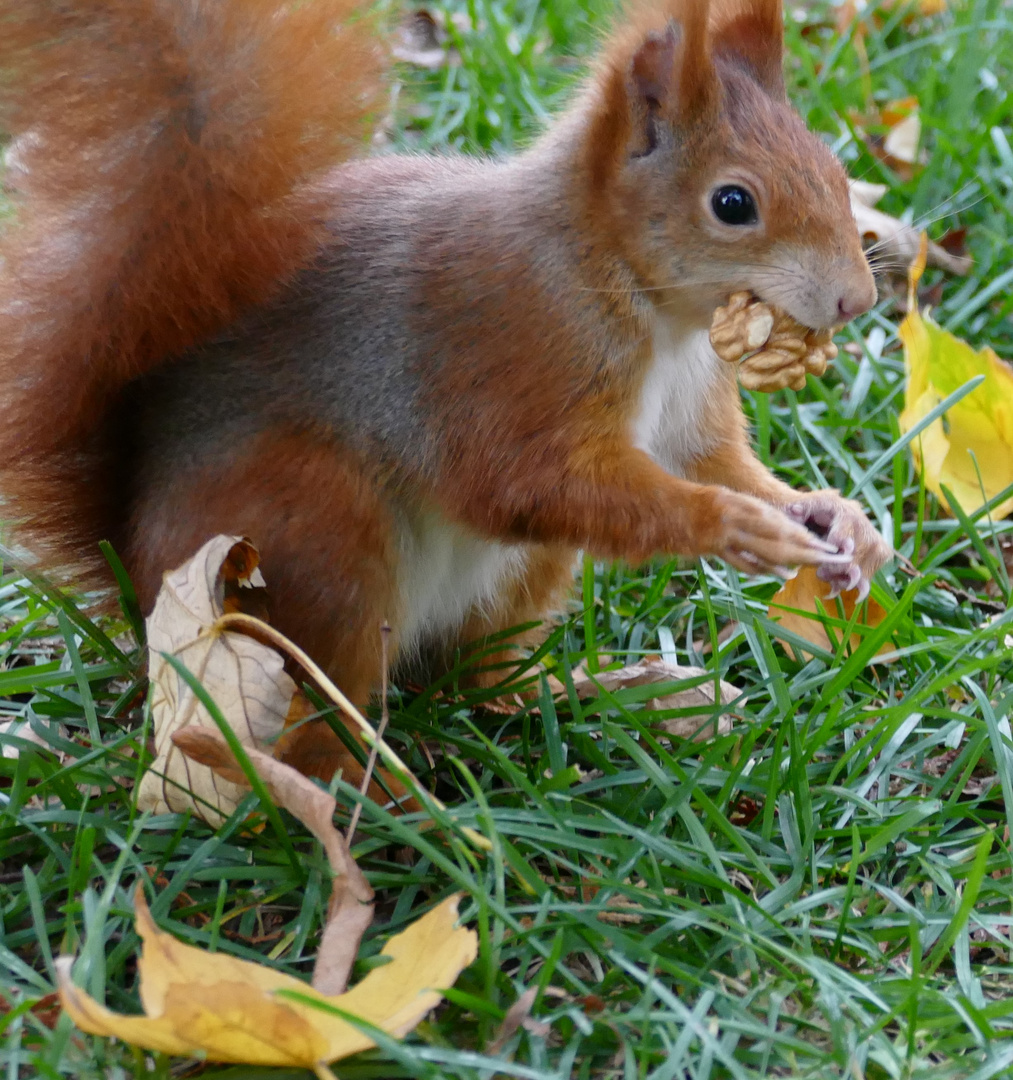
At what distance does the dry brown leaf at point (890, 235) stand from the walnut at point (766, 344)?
80 centimetres

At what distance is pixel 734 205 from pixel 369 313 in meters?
0.37

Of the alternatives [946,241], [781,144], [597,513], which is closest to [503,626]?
[597,513]

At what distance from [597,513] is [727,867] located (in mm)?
340

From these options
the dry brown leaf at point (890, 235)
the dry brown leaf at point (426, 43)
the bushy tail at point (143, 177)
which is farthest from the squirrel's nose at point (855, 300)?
the dry brown leaf at point (426, 43)

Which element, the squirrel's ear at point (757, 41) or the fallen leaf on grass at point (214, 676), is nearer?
the fallen leaf on grass at point (214, 676)

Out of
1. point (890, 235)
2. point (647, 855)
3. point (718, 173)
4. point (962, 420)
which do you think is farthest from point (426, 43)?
point (647, 855)

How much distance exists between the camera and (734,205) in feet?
4.22

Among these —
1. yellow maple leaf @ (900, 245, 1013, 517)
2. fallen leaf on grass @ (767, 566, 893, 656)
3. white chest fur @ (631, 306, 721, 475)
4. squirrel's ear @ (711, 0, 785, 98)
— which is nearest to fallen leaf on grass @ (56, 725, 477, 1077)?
white chest fur @ (631, 306, 721, 475)

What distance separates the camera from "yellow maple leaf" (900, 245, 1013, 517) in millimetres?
1691

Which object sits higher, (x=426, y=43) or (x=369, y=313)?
(x=426, y=43)

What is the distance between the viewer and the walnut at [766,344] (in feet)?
4.20

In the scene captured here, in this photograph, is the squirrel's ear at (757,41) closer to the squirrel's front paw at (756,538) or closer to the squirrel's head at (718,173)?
the squirrel's head at (718,173)

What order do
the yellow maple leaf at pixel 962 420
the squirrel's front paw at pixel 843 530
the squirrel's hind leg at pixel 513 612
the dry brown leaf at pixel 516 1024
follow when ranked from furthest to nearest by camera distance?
the yellow maple leaf at pixel 962 420, the squirrel's hind leg at pixel 513 612, the squirrel's front paw at pixel 843 530, the dry brown leaf at pixel 516 1024

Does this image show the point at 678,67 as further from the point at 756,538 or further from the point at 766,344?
the point at 756,538
